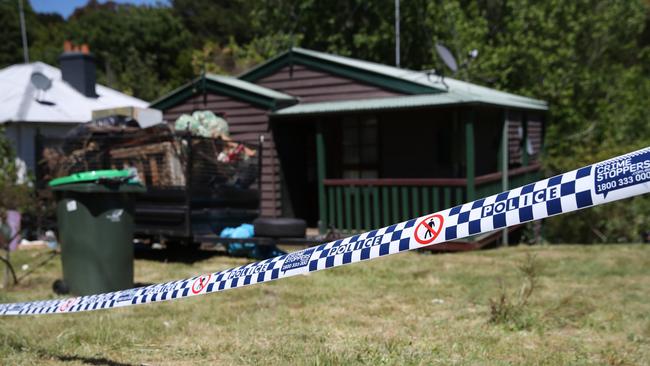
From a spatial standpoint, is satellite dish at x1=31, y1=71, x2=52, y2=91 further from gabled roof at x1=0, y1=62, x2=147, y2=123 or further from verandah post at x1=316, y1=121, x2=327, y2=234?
verandah post at x1=316, y1=121, x2=327, y2=234

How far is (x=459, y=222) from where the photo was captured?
A: 3.10 meters

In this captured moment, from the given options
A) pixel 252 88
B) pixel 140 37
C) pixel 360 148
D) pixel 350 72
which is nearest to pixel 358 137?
pixel 360 148

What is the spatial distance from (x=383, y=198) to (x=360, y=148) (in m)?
2.05

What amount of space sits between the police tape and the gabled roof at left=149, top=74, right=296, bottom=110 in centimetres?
707

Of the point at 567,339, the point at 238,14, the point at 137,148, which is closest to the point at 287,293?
the point at 567,339

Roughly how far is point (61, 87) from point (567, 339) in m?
14.2

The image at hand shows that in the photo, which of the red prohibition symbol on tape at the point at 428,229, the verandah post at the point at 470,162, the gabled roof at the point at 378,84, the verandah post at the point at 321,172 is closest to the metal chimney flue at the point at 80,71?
the gabled roof at the point at 378,84

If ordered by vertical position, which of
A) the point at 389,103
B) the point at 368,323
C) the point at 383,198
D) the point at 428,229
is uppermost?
the point at 389,103

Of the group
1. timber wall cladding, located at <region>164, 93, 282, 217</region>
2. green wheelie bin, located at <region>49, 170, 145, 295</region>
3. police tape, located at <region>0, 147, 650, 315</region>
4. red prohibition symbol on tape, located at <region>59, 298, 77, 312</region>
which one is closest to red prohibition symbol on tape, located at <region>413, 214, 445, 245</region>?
police tape, located at <region>0, 147, 650, 315</region>

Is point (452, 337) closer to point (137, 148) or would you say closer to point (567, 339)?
point (567, 339)

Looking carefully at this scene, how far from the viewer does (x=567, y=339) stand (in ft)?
16.1

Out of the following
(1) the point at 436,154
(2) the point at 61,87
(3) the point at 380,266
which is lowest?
(3) the point at 380,266

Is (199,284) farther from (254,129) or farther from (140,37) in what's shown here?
(140,37)

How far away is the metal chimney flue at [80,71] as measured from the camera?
16.2m
